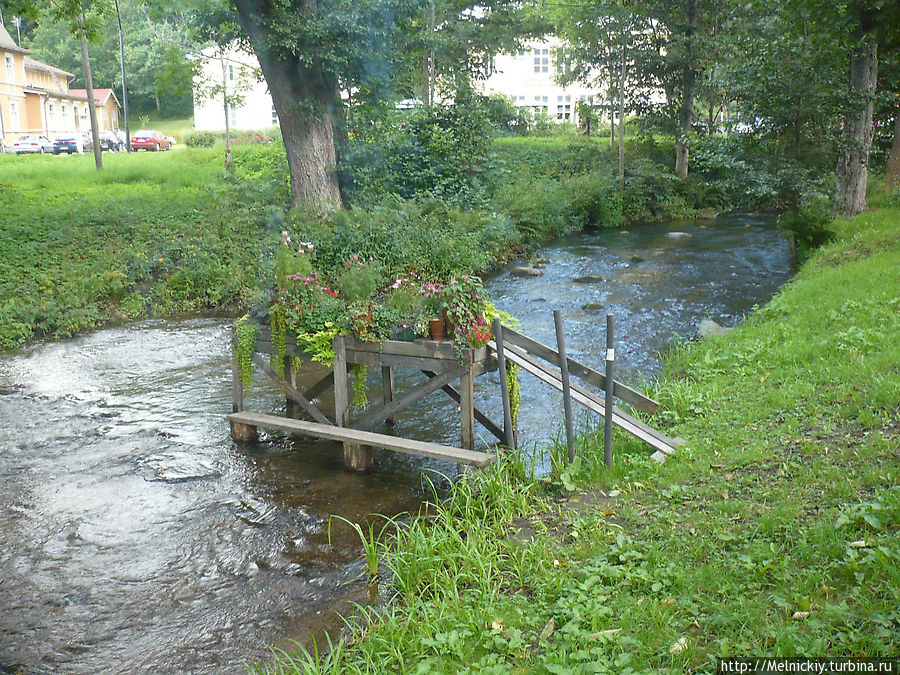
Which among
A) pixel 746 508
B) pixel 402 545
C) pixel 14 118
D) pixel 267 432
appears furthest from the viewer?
pixel 14 118

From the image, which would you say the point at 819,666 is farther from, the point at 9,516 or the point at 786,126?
the point at 786,126

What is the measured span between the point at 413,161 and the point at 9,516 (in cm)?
1415

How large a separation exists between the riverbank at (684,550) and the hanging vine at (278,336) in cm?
278

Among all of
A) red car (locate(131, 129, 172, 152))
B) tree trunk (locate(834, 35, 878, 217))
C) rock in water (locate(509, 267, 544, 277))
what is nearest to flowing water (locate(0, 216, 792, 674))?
rock in water (locate(509, 267, 544, 277))

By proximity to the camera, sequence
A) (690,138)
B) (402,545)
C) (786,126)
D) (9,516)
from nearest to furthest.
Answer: (402,545) → (9,516) → (786,126) → (690,138)

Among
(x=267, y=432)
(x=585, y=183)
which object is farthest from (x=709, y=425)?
(x=585, y=183)

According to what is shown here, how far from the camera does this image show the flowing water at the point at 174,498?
19.6 feet

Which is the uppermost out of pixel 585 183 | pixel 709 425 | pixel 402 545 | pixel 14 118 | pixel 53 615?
pixel 14 118

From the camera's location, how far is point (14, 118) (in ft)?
183

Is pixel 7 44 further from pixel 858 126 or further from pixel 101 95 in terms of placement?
pixel 858 126

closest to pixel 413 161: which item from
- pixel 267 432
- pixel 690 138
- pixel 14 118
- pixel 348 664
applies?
pixel 690 138

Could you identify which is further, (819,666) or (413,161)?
(413,161)

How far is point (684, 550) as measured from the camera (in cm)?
547

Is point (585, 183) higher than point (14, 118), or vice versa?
point (14, 118)
